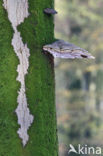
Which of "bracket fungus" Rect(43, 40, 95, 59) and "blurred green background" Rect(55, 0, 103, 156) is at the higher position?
"bracket fungus" Rect(43, 40, 95, 59)

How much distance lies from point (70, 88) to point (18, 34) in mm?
11689

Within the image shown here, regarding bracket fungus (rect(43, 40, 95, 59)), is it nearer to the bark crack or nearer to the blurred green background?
the bark crack

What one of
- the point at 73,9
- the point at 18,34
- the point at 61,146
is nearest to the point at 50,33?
the point at 18,34

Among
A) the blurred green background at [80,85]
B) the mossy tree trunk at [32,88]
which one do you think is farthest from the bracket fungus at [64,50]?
the blurred green background at [80,85]

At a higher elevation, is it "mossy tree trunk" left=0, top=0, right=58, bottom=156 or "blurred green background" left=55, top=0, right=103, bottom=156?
"mossy tree trunk" left=0, top=0, right=58, bottom=156

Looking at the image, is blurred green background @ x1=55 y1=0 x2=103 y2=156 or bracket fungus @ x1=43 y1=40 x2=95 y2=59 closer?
bracket fungus @ x1=43 y1=40 x2=95 y2=59

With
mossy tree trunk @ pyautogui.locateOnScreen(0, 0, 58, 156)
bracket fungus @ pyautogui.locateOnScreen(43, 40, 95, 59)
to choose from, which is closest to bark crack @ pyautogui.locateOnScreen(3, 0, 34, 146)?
mossy tree trunk @ pyautogui.locateOnScreen(0, 0, 58, 156)

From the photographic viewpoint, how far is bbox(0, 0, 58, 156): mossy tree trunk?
5.38 feet

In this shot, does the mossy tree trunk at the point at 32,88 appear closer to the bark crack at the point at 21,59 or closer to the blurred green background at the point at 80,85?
the bark crack at the point at 21,59

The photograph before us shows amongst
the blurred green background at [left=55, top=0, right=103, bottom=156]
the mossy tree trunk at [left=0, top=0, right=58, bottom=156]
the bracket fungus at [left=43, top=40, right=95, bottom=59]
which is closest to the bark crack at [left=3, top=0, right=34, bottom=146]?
A: the mossy tree trunk at [left=0, top=0, right=58, bottom=156]

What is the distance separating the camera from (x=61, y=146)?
11.5m

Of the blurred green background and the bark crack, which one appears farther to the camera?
the blurred green background

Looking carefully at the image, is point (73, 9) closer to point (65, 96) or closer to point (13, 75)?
point (65, 96)

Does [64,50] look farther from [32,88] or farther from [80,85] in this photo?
[80,85]
